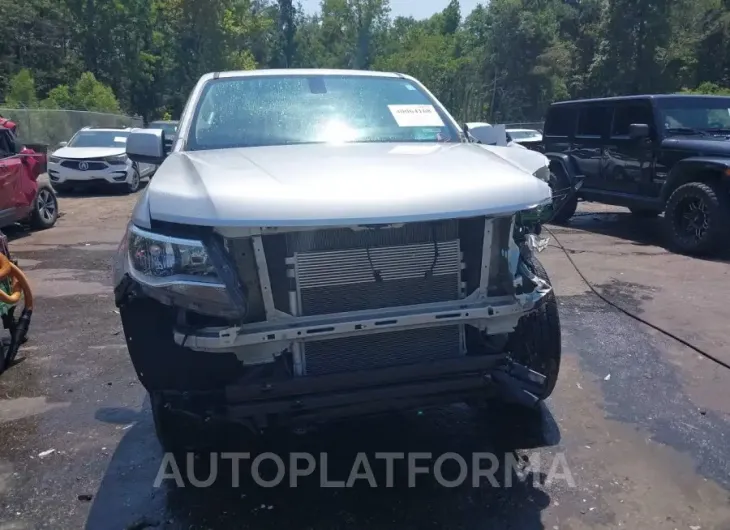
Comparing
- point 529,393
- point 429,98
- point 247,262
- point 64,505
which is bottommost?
point 64,505

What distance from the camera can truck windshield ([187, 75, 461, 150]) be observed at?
4191mm

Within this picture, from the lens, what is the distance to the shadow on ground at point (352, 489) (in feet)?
10.4

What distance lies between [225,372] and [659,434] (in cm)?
240

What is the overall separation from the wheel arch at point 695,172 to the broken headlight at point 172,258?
738 centimetres

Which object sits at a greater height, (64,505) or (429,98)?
(429,98)

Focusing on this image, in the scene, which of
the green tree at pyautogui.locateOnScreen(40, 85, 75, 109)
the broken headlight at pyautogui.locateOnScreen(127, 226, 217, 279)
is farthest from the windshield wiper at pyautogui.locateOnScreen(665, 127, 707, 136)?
the green tree at pyautogui.locateOnScreen(40, 85, 75, 109)

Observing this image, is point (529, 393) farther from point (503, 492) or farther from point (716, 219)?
point (716, 219)

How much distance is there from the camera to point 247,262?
9.53 feet

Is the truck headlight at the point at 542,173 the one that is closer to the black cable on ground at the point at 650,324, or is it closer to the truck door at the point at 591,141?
the black cable on ground at the point at 650,324

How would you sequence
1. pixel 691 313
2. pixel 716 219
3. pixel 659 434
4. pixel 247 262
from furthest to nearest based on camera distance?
pixel 716 219 < pixel 691 313 < pixel 659 434 < pixel 247 262

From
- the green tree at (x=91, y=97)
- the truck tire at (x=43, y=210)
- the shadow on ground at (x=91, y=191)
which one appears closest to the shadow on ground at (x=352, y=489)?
the truck tire at (x=43, y=210)

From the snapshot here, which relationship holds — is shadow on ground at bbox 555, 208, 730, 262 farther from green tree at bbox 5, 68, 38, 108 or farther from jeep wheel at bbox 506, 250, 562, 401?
green tree at bbox 5, 68, 38, 108

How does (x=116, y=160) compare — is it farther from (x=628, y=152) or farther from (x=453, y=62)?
(x=453, y=62)

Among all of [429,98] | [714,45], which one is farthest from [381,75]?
[714,45]
